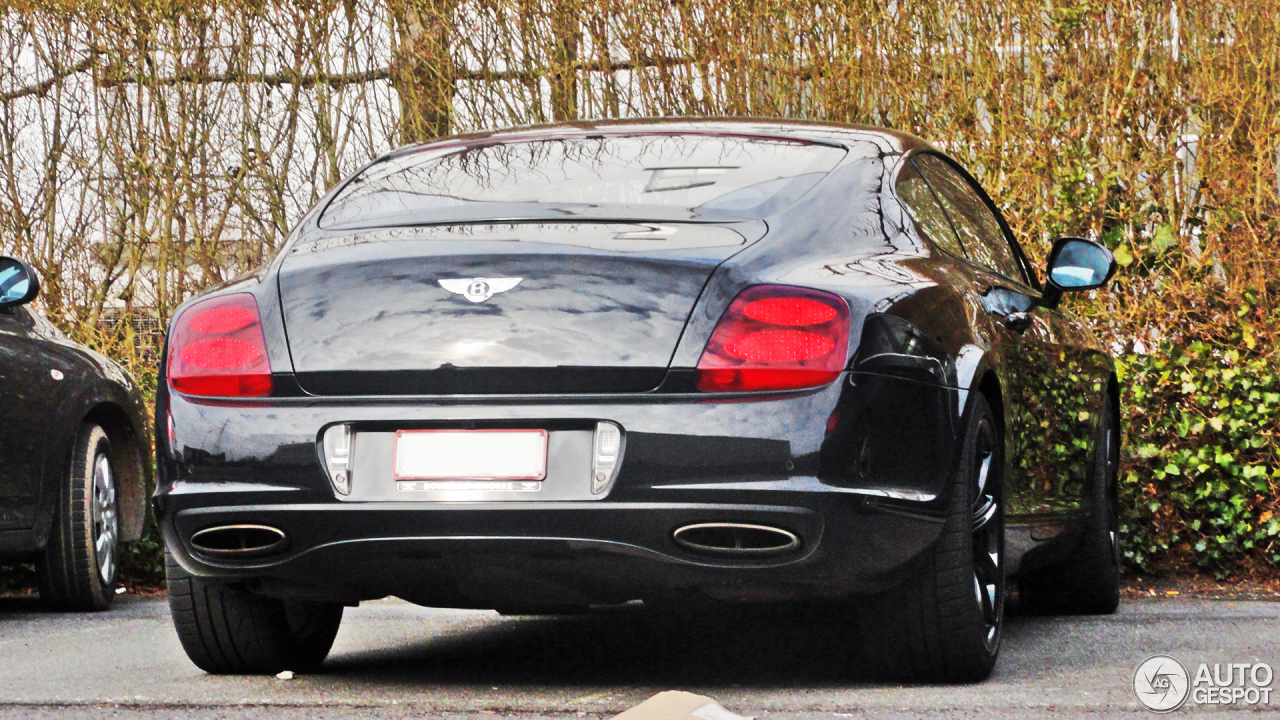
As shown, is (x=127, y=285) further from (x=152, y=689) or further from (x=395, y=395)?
(x=395, y=395)

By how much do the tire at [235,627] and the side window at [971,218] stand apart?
6.83 ft

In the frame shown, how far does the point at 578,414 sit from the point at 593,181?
0.89m

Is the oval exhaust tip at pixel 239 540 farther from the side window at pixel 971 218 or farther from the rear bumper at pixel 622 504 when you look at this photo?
the side window at pixel 971 218

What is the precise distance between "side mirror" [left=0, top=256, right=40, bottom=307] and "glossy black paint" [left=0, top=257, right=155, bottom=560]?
0.02 metres

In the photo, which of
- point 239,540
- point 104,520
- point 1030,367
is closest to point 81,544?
point 104,520

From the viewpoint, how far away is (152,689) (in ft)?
14.3

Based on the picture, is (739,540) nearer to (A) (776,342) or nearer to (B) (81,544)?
(A) (776,342)

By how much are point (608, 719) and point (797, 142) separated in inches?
66.0

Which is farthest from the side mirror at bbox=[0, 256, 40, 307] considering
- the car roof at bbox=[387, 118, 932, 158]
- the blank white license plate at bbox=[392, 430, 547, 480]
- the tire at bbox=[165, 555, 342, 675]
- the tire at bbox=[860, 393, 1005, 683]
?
the tire at bbox=[860, 393, 1005, 683]

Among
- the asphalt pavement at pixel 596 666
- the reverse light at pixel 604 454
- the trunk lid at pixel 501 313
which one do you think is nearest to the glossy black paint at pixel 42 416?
the asphalt pavement at pixel 596 666

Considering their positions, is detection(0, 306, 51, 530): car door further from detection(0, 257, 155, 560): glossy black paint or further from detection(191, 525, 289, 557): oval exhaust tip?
detection(191, 525, 289, 557): oval exhaust tip

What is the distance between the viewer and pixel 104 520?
6805 millimetres

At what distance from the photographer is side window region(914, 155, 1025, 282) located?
5.13 meters

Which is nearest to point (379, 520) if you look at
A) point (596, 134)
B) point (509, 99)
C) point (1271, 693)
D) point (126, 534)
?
point (596, 134)
